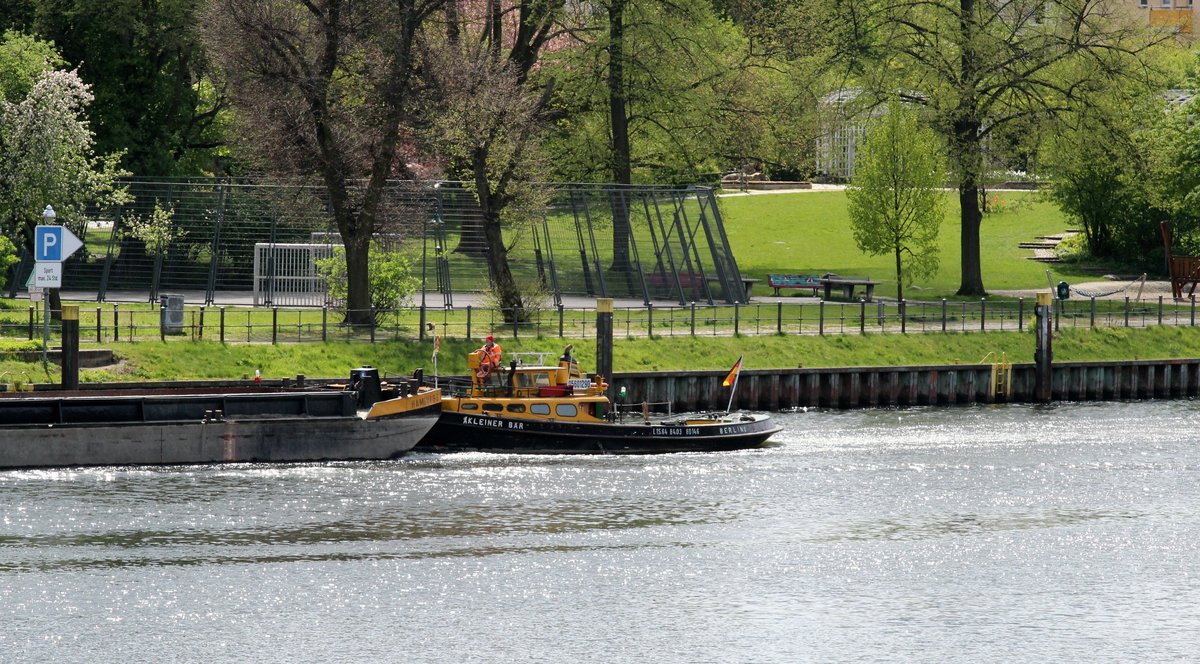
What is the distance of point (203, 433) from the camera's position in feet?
162

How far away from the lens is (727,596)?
39062mm

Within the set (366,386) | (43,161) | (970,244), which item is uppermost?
(43,161)

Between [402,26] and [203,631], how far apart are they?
98.6 feet

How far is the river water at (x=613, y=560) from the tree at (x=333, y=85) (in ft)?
46.7

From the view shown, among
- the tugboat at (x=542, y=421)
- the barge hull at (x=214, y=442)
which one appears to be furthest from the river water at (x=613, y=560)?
the tugboat at (x=542, y=421)

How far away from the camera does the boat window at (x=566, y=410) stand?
5253 centimetres

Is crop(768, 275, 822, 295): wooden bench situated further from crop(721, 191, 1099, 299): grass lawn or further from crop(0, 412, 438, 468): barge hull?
crop(0, 412, 438, 468): barge hull

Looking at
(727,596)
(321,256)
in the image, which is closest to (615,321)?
(321,256)

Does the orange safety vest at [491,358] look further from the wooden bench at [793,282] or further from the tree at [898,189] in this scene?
the tree at [898,189]

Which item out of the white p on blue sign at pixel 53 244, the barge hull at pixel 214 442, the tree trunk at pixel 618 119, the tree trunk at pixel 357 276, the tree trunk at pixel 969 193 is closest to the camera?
the barge hull at pixel 214 442

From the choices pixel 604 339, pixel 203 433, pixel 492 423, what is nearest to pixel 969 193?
pixel 604 339

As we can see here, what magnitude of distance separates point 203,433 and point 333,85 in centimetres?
1779

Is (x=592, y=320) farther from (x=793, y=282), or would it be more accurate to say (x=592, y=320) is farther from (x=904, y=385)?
(x=793, y=282)

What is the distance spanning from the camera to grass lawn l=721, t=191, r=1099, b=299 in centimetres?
8812
